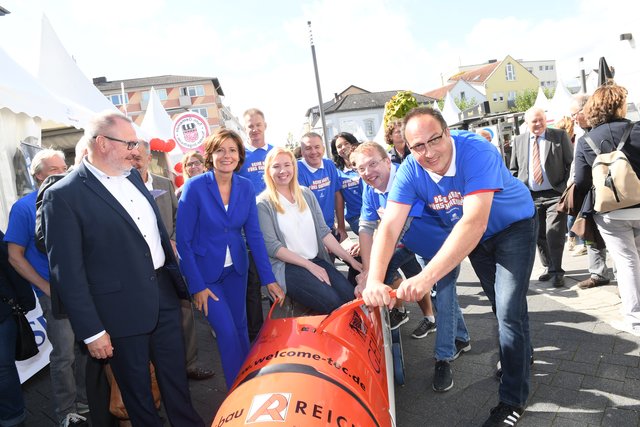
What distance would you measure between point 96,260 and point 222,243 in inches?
38.4

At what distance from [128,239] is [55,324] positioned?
1.47 metres

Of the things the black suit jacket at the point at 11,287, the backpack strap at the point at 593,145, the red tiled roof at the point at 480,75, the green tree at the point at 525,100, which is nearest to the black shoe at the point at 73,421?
the black suit jacket at the point at 11,287

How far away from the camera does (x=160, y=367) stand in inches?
104

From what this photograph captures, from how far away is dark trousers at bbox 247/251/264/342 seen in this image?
12.8 feet

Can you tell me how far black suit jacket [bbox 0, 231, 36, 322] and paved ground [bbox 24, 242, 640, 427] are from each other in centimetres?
126

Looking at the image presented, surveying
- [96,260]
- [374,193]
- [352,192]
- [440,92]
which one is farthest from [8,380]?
[440,92]

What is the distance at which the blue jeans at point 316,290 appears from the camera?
3.05m

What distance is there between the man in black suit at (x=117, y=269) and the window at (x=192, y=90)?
2572 inches

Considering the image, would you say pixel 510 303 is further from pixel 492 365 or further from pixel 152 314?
pixel 152 314

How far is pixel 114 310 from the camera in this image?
93.7 inches

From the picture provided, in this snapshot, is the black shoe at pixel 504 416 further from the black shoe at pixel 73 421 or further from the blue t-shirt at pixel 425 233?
the black shoe at pixel 73 421

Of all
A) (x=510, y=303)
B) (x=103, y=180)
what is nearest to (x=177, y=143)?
(x=103, y=180)

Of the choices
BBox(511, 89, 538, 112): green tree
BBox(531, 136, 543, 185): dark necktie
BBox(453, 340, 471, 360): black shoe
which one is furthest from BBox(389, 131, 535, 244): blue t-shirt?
BBox(511, 89, 538, 112): green tree

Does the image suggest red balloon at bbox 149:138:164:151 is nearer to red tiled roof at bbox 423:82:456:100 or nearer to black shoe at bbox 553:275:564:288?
black shoe at bbox 553:275:564:288
